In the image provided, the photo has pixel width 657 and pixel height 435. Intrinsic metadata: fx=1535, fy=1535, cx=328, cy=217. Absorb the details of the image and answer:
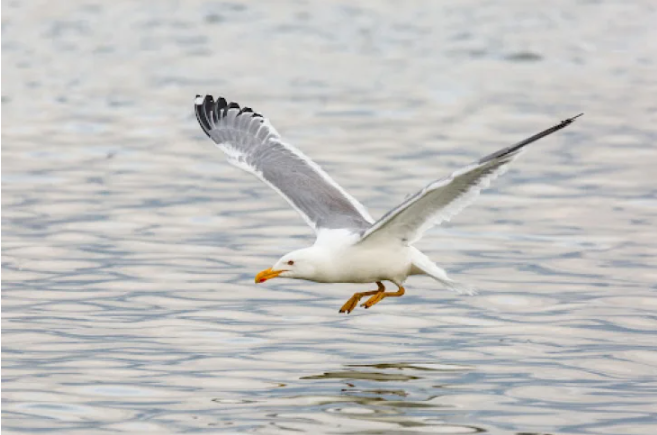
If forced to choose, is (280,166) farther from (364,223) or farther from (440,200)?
(440,200)

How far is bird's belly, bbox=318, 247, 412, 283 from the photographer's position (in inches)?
384

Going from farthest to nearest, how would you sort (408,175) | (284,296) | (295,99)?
(295,99) < (408,175) < (284,296)

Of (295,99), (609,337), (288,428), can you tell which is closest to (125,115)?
(295,99)

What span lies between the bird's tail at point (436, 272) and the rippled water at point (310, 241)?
32 cm

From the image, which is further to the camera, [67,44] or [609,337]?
[67,44]

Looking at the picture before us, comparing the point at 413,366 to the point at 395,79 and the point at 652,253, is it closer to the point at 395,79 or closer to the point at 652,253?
the point at 652,253

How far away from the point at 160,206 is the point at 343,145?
3.67 metres

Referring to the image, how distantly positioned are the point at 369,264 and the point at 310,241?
119 inches

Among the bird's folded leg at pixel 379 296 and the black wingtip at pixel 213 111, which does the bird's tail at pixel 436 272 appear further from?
the black wingtip at pixel 213 111

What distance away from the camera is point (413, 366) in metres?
9.23

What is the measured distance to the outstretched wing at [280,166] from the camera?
35.1 ft

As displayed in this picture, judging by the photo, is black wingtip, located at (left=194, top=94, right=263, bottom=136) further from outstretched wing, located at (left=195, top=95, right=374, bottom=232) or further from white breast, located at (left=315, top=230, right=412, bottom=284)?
white breast, located at (left=315, top=230, right=412, bottom=284)

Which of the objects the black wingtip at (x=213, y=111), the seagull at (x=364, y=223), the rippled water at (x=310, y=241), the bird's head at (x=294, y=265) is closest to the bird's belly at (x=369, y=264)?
the seagull at (x=364, y=223)

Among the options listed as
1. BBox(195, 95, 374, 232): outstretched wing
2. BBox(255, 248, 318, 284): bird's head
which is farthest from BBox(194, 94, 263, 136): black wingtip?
BBox(255, 248, 318, 284): bird's head
